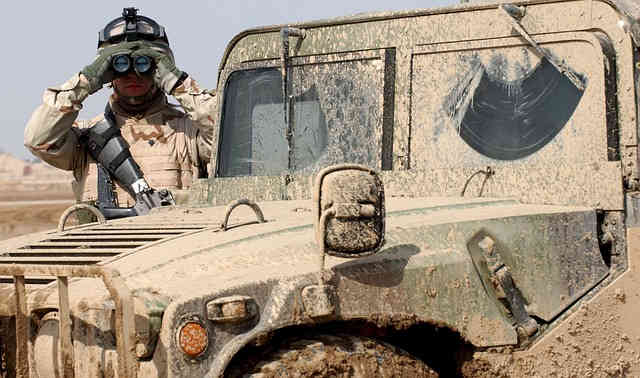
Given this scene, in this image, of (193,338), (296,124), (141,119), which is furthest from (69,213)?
(141,119)

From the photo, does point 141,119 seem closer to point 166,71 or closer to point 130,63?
point 166,71

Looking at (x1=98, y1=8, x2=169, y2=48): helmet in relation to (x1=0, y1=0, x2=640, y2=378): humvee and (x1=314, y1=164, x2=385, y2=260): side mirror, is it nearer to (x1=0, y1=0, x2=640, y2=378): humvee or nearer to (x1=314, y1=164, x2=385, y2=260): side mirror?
(x1=0, y1=0, x2=640, y2=378): humvee

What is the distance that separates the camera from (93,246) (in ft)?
14.5

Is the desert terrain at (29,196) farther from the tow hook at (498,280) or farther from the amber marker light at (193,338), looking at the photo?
the amber marker light at (193,338)

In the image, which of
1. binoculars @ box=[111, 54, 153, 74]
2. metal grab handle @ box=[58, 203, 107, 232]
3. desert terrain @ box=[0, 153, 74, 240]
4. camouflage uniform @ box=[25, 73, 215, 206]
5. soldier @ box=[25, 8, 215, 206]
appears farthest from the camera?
desert terrain @ box=[0, 153, 74, 240]

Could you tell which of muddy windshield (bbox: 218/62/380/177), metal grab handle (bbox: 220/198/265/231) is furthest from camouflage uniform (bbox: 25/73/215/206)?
metal grab handle (bbox: 220/198/265/231)

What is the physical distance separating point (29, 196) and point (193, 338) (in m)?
52.3

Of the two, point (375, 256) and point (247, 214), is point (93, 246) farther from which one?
point (375, 256)

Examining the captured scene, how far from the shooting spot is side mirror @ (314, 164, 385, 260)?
3662 mm

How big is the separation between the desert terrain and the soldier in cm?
746

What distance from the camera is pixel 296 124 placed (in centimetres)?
535

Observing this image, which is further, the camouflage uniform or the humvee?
the camouflage uniform

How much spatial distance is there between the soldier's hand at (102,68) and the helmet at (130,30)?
2.73 ft

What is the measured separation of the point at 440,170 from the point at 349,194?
1.32m
